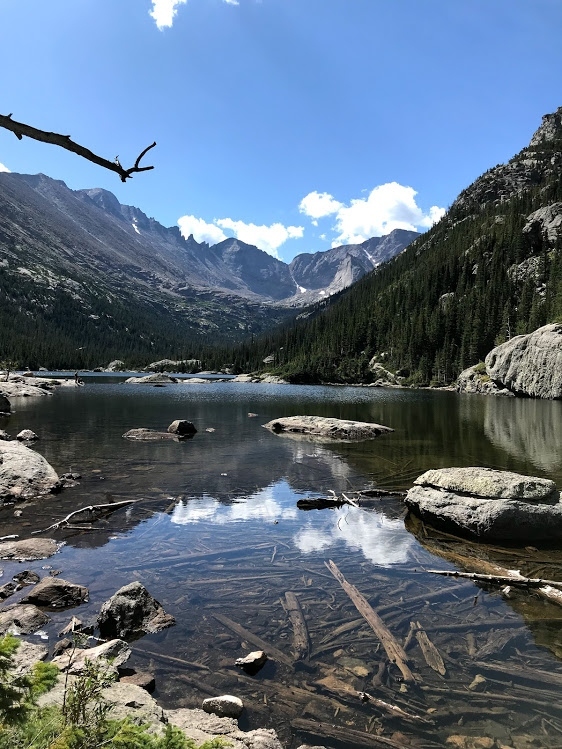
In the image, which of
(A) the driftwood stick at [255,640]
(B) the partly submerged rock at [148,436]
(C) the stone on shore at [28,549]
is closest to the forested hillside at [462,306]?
(B) the partly submerged rock at [148,436]

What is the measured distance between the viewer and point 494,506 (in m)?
14.0

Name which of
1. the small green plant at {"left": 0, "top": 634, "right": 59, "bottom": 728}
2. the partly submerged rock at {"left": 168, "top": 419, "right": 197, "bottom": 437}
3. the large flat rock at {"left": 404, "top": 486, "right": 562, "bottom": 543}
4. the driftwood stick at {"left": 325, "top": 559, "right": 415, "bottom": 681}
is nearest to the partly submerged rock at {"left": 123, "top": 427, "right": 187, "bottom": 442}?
the partly submerged rock at {"left": 168, "top": 419, "right": 197, "bottom": 437}

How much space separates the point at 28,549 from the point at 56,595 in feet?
12.8

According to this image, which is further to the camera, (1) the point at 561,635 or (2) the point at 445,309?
(2) the point at 445,309

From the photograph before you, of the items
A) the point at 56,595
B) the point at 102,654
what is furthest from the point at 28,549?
the point at 102,654

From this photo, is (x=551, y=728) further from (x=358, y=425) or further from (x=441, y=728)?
(x=358, y=425)

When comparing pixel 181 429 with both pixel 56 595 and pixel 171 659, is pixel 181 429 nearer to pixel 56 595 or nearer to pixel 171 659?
pixel 56 595

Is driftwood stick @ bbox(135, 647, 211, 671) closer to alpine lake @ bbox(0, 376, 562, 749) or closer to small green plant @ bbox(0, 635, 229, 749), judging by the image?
alpine lake @ bbox(0, 376, 562, 749)

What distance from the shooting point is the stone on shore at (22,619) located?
8.72m

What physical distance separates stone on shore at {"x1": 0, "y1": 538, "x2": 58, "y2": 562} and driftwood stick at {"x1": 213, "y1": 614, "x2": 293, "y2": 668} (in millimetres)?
6558

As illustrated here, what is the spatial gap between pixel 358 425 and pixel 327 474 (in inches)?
585

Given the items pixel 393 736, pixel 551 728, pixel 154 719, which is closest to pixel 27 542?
pixel 154 719

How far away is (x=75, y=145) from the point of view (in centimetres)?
538

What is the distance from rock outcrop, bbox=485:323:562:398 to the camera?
3270 inches
